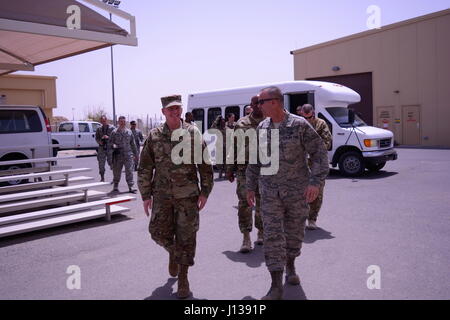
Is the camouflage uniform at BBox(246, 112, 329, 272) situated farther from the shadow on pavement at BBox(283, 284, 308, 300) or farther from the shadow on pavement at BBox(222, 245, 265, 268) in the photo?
the shadow on pavement at BBox(222, 245, 265, 268)

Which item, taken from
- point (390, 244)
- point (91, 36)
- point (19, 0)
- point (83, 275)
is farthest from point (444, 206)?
point (19, 0)

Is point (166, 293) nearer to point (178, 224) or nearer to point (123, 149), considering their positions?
point (178, 224)

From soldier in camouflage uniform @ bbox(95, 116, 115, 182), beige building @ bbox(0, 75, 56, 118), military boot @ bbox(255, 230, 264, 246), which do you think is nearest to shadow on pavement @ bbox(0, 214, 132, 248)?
military boot @ bbox(255, 230, 264, 246)

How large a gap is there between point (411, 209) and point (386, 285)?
3.60m

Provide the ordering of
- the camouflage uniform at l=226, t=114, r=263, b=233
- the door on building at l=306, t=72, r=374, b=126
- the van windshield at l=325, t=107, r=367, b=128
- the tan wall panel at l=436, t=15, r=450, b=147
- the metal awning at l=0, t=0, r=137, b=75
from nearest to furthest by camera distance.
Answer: the camouflage uniform at l=226, t=114, r=263, b=233
the metal awning at l=0, t=0, r=137, b=75
the van windshield at l=325, t=107, r=367, b=128
the tan wall panel at l=436, t=15, r=450, b=147
the door on building at l=306, t=72, r=374, b=126

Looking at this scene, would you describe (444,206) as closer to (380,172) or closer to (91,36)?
(380,172)

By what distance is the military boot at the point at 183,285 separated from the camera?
3.68 metres

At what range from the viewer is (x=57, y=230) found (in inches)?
252

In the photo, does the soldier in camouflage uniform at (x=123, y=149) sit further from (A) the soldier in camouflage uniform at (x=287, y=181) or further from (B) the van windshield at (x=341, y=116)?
(A) the soldier in camouflage uniform at (x=287, y=181)

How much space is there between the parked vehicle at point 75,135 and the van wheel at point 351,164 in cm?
1636

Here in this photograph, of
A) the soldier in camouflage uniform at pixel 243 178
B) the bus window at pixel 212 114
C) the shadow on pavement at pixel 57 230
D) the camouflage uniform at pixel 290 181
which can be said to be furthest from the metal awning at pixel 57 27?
the bus window at pixel 212 114

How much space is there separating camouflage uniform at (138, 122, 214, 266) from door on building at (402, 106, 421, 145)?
22514mm

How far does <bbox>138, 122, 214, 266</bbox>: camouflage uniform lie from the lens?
3.74 m
